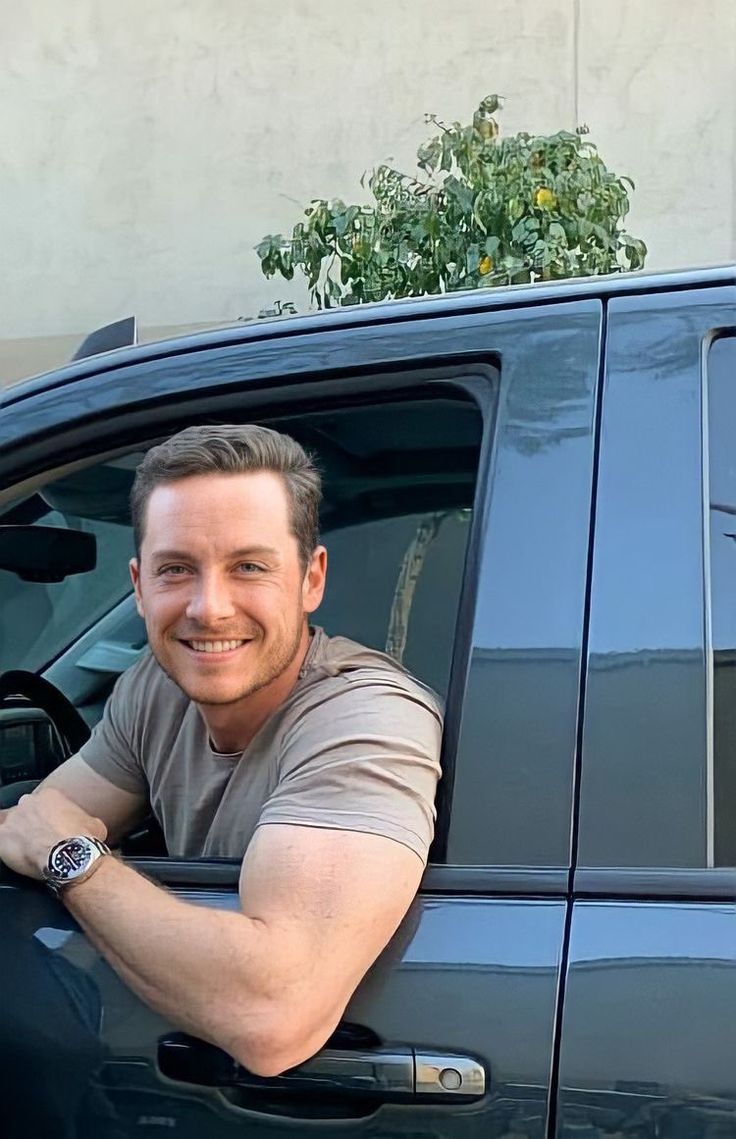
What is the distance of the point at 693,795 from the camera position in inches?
50.1

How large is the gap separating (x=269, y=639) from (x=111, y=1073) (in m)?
0.56

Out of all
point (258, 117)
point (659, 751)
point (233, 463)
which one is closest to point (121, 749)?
point (233, 463)

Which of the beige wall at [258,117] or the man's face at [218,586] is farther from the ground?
the beige wall at [258,117]

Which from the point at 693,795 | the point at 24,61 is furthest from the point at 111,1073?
the point at 24,61

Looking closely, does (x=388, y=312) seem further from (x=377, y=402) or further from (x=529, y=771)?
(x=529, y=771)

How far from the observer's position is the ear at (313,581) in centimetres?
169

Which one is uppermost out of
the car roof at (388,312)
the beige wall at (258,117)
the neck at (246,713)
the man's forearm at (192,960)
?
the beige wall at (258,117)

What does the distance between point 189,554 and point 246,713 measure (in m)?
0.23

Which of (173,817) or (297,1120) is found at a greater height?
(173,817)

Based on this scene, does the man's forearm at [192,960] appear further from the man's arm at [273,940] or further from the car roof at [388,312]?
the car roof at [388,312]

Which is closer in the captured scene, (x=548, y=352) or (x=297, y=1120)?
(x=297, y=1120)

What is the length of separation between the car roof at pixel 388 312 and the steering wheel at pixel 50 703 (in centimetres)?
63

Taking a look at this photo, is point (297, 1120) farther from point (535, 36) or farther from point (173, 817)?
point (535, 36)

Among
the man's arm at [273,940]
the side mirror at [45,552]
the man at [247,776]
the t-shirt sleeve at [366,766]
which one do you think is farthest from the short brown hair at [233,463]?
the man's arm at [273,940]
